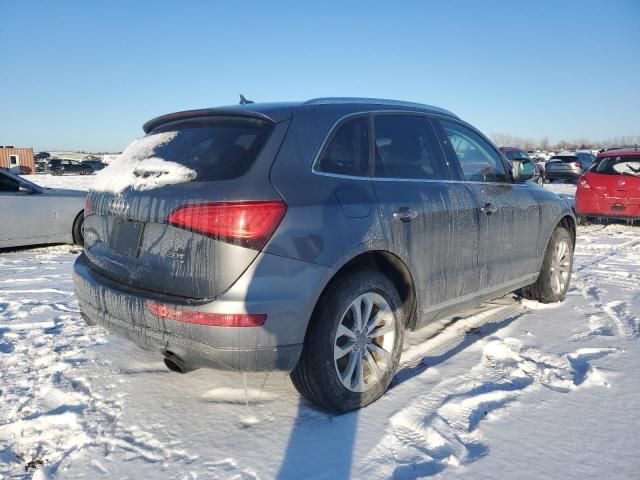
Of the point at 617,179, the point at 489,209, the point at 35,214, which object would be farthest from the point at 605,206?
the point at 35,214

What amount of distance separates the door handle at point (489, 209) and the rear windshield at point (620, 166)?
754cm

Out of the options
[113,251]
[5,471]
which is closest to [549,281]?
[113,251]

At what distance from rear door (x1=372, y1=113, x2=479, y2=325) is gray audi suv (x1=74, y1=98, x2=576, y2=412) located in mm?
11

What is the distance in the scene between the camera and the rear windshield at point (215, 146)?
8.10 ft

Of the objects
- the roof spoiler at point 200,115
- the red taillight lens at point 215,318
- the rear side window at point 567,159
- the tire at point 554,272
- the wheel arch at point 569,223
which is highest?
the rear side window at point 567,159

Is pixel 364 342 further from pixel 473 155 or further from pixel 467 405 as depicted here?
pixel 473 155

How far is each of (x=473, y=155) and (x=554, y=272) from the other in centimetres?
166

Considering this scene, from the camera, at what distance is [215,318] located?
2.29m

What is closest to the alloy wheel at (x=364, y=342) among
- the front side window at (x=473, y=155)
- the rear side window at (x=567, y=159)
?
the front side window at (x=473, y=155)

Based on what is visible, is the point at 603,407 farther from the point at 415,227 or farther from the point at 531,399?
the point at 415,227

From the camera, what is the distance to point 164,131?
305cm

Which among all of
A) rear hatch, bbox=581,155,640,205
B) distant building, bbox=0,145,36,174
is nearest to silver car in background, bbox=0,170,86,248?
rear hatch, bbox=581,155,640,205

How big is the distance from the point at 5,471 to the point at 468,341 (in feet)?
9.73

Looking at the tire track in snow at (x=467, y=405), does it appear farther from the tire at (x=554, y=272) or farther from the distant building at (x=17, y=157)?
the distant building at (x=17, y=157)
